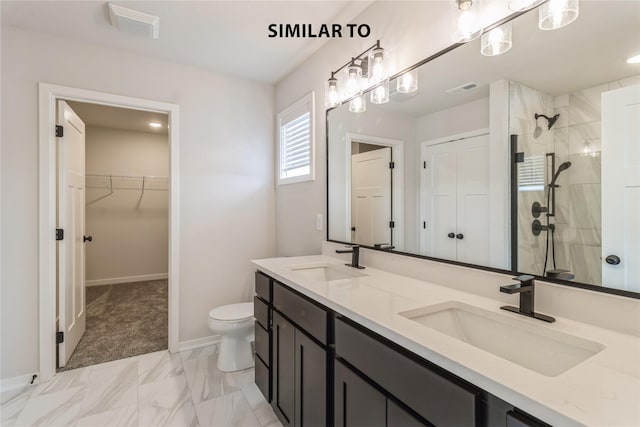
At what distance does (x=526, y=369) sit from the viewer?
65 cm

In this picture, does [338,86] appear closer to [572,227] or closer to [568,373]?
[572,227]

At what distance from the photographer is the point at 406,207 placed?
65.0 inches

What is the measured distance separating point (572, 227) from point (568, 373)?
0.54m

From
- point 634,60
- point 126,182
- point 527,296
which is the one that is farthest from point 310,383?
point 126,182

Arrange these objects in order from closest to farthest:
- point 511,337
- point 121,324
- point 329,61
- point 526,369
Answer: point 526,369
point 511,337
point 329,61
point 121,324

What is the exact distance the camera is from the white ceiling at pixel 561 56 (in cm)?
90

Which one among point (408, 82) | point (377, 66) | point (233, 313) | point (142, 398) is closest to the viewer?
point (408, 82)

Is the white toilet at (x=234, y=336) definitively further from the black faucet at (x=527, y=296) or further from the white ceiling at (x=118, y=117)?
the white ceiling at (x=118, y=117)

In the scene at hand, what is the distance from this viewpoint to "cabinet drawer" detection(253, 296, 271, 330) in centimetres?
180

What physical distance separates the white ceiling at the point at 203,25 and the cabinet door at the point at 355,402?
2.05 m

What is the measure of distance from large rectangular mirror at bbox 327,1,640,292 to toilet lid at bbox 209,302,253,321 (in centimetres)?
131

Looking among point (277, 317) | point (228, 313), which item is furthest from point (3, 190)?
point (277, 317)

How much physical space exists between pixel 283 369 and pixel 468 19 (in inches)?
73.1

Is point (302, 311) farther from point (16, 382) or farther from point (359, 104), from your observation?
point (16, 382)
